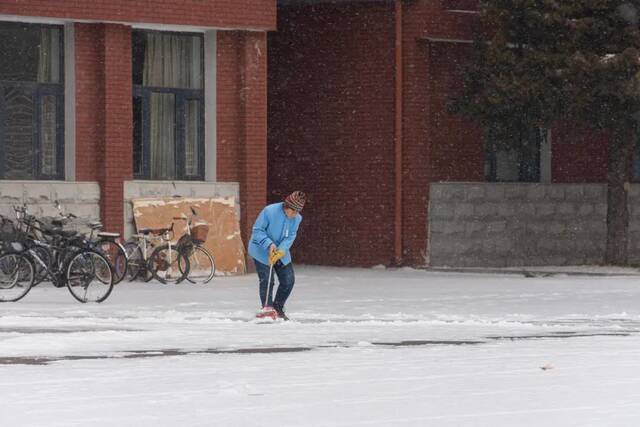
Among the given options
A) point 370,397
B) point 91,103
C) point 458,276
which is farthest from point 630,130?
point 370,397

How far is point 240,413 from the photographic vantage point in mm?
11758

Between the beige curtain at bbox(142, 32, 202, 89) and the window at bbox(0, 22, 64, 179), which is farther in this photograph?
the beige curtain at bbox(142, 32, 202, 89)

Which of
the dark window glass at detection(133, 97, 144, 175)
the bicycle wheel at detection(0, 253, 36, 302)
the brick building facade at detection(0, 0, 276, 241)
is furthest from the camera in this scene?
the dark window glass at detection(133, 97, 144, 175)

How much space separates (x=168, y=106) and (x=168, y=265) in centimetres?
317

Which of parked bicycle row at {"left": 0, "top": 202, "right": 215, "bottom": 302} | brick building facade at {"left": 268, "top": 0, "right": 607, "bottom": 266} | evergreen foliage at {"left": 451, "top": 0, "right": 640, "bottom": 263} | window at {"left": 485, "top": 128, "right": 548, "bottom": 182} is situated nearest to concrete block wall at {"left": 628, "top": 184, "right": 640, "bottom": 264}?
brick building facade at {"left": 268, "top": 0, "right": 607, "bottom": 266}

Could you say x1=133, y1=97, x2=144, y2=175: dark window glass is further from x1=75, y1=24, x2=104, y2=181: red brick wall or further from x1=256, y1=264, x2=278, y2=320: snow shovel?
x1=256, y1=264, x2=278, y2=320: snow shovel

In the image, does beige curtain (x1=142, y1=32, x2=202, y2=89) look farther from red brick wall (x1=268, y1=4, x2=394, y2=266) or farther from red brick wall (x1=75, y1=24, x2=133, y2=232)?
red brick wall (x1=268, y1=4, x2=394, y2=266)

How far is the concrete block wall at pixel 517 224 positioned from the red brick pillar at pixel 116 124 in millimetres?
6587

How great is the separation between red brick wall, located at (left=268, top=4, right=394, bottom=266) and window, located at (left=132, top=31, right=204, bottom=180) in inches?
155

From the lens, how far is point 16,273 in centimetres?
2294

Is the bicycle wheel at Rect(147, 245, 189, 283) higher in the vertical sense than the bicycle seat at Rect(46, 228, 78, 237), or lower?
lower

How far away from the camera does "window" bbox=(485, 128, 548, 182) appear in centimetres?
3319

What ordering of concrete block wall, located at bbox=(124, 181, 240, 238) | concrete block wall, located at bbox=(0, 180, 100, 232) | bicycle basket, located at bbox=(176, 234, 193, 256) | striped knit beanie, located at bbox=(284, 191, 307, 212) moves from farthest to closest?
concrete block wall, located at bbox=(124, 181, 240, 238) < bicycle basket, located at bbox=(176, 234, 193, 256) < concrete block wall, located at bbox=(0, 180, 100, 232) < striped knit beanie, located at bbox=(284, 191, 307, 212)

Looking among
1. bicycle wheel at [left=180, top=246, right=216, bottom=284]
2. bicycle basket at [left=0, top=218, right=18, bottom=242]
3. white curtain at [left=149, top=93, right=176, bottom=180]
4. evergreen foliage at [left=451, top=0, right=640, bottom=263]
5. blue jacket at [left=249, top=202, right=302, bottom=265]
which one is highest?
evergreen foliage at [left=451, top=0, right=640, bottom=263]
